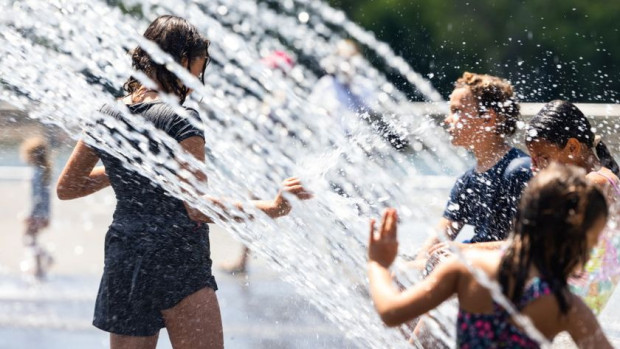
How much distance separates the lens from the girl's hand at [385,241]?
2.55 metres

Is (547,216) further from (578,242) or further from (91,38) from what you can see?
(91,38)

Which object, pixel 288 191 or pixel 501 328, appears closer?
pixel 501 328

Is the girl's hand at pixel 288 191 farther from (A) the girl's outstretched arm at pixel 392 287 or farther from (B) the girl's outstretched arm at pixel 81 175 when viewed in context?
(A) the girl's outstretched arm at pixel 392 287

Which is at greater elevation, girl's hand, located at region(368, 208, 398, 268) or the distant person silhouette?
girl's hand, located at region(368, 208, 398, 268)

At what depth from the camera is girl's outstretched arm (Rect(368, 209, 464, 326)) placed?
2471 millimetres

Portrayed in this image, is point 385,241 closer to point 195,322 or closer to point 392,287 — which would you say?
point 392,287

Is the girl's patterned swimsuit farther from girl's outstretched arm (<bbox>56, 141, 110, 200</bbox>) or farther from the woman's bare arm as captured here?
girl's outstretched arm (<bbox>56, 141, 110, 200</bbox>)

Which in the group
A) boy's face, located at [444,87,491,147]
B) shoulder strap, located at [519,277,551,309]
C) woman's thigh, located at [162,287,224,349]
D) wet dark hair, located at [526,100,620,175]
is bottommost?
woman's thigh, located at [162,287,224,349]

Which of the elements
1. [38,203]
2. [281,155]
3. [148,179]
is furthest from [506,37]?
[148,179]

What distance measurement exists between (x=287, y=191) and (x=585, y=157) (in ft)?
3.64

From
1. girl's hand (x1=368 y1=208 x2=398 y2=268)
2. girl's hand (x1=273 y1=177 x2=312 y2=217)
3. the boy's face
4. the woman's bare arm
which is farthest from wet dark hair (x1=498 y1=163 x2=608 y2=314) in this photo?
the boy's face

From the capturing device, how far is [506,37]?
978 inches

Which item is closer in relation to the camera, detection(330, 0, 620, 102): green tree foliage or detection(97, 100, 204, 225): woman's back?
detection(97, 100, 204, 225): woman's back

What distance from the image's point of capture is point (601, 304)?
3.62 metres
